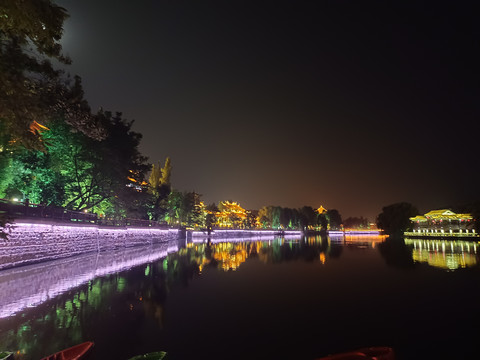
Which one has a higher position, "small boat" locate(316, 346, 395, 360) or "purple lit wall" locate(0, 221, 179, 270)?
"purple lit wall" locate(0, 221, 179, 270)

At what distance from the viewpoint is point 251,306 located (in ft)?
30.2

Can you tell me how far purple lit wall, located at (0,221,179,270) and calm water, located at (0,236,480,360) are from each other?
1655 millimetres

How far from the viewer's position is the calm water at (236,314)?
19.4 ft

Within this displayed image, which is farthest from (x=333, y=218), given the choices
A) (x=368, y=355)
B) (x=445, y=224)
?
(x=368, y=355)

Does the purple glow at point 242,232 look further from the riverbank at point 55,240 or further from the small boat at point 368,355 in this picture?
the small boat at point 368,355

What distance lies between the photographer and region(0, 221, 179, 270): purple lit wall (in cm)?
1448

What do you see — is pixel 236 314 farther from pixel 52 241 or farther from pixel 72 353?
pixel 52 241

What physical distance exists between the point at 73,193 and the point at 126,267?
16.0m

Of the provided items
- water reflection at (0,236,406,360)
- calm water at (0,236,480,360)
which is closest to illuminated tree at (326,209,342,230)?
calm water at (0,236,480,360)

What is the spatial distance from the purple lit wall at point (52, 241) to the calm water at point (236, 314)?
5.43 ft

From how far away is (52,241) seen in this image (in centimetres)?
1811

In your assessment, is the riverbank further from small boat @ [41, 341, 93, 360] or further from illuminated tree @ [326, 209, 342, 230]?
illuminated tree @ [326, 209, 342, 230]

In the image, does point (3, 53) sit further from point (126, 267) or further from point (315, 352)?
point (126, 267)

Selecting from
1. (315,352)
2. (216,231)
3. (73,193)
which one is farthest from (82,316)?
(216,231)
